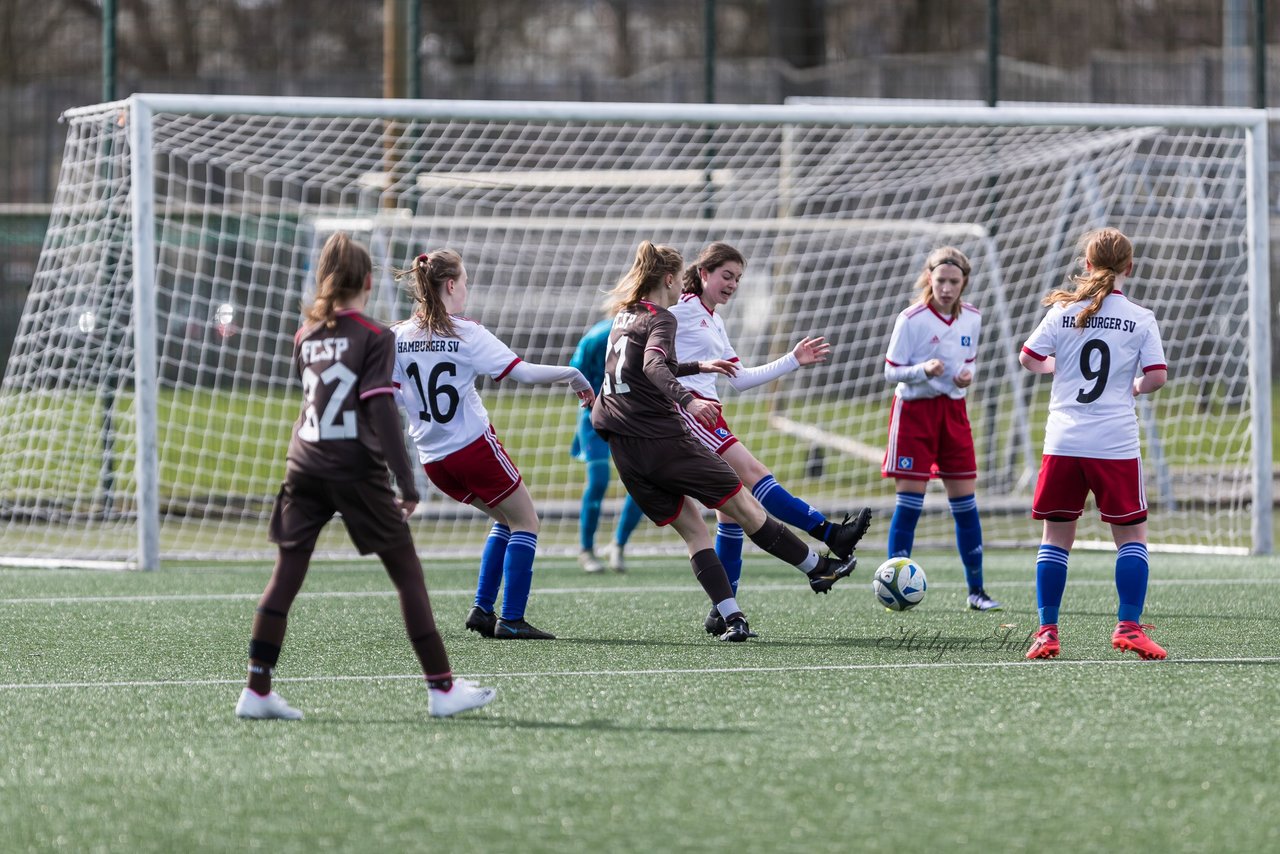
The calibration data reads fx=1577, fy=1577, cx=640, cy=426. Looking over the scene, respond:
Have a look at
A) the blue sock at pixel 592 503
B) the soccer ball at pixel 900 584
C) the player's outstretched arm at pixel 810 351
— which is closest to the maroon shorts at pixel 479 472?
the player's outstretched arm at pixel 810 351

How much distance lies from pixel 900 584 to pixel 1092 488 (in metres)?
1.25

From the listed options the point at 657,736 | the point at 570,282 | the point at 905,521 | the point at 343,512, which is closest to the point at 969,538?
the point at 905,521

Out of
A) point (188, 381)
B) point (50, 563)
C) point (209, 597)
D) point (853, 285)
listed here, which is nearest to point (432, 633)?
point (209, 597)

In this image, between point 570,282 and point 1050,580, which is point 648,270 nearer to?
point 1050,580

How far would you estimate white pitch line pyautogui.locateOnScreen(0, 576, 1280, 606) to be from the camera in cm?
782

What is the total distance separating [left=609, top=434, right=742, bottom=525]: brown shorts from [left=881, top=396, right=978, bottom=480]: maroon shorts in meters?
1.59

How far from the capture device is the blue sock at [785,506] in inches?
259

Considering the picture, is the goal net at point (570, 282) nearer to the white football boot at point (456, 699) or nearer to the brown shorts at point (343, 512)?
the brown shorts at point (343, 512)

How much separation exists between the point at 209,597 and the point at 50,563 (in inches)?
78.1

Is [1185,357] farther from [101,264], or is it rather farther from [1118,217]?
[101,264]

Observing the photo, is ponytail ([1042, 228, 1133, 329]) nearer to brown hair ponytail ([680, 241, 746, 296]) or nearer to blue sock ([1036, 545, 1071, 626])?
blue sock ([1036, 545, 1071, 626])

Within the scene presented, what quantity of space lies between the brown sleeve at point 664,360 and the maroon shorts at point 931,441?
1906mm

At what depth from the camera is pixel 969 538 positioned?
7.53m

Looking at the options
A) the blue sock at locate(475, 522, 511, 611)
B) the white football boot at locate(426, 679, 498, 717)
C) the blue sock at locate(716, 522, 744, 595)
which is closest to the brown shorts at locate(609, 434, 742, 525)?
the blue sock at locate(475, 522, 511, 611)
